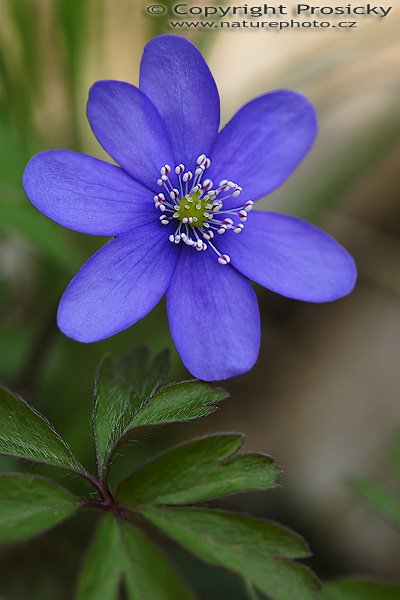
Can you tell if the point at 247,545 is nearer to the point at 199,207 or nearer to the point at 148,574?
the point at 148,574

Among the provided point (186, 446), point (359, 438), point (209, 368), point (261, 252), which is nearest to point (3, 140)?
point (261, 252)

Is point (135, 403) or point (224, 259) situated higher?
point (224, 259)

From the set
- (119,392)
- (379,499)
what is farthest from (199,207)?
(379,499)

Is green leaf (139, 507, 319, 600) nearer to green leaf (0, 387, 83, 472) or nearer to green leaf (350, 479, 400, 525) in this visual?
green leaf (0, 387, 83, 472)

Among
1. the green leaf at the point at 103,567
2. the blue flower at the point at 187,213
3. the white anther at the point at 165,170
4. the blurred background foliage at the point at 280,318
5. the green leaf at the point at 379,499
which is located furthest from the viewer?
the blurred background foliage at the point at 280,318

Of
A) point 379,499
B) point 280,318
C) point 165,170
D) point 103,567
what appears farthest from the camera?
point 280,318

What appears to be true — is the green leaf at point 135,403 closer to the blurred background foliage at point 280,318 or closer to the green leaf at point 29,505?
the green leaf at point 29,505

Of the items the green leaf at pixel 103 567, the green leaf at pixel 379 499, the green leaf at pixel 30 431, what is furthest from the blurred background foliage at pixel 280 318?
the green leaf at pixel 103 567
